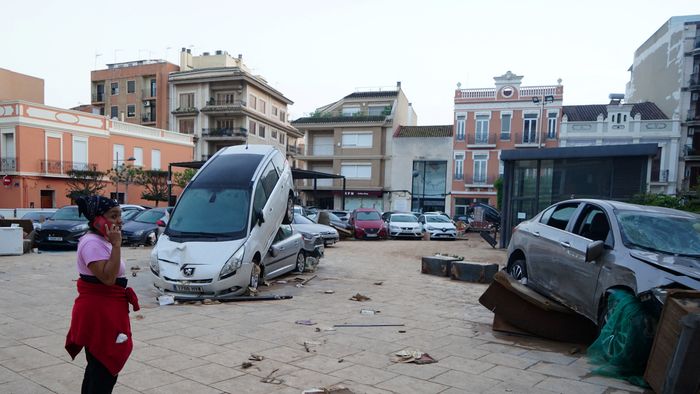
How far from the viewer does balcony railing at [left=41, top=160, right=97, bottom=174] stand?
35656mm

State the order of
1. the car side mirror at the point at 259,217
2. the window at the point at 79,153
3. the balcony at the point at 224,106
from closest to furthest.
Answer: the car side mirror at the point at 259,217 → the window at the point at 79,153 → the balcony at the point at 224,106

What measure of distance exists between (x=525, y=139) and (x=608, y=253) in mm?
38311

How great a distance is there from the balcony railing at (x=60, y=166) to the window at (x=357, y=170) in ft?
74.5

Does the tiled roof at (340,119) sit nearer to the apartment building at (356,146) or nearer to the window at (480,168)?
the apartment building at (356,146)

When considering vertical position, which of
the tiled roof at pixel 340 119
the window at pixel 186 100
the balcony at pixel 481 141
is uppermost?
the window at pixel 186 100

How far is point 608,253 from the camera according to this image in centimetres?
519

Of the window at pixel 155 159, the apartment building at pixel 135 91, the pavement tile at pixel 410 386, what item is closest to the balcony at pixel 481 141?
the window at pixel 155 159

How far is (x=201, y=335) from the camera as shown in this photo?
5.75 metres

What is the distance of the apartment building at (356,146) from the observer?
46.2 m

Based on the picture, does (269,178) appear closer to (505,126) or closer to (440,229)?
(440,229)

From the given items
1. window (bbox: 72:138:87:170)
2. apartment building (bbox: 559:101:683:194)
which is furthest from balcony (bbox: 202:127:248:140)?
apartment building (bbox: 559:101:683:194)

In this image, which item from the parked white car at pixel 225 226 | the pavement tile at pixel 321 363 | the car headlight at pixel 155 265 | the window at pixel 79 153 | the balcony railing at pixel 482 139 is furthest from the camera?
the balcony railing at pixel 482 139

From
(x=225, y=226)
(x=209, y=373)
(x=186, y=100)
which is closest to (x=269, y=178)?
(x=225, y=226)

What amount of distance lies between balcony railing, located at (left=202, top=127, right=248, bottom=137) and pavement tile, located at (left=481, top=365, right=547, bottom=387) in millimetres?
46509
